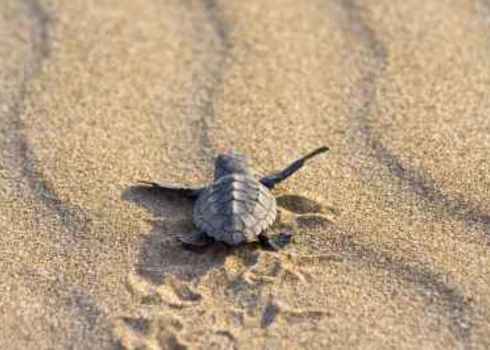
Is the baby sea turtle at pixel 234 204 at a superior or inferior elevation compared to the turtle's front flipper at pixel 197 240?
superior

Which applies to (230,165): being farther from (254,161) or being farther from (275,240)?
(275,240)

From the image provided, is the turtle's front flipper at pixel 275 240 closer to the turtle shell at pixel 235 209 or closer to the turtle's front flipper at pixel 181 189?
the turtle shell at pixel 235 209

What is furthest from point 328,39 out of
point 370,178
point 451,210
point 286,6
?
point 451,210

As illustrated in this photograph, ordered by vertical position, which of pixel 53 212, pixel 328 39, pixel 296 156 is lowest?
pixel 53 212

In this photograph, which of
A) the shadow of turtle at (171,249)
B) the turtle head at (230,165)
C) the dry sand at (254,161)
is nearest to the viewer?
the dry sand at (254,161)

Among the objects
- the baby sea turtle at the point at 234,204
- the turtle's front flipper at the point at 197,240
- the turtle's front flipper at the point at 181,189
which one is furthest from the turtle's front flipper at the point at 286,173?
the turtle's front flipper at the point at 197,240

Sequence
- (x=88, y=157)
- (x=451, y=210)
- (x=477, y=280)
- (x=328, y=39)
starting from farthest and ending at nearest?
(x=328, y=39) → (x=88, y=157) → (x=451, y=210) → (x=477, y=280)

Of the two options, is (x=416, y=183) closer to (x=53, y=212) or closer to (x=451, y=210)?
(x=451, y=210)

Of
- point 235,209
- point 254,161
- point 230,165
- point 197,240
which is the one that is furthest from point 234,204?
point 254,161
